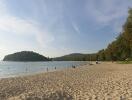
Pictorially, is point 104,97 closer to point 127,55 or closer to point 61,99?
point 61,99

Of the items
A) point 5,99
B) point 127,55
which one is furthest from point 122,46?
point 5,99

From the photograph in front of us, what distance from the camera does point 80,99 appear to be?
513 inches

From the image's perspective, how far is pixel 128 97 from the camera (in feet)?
41.0

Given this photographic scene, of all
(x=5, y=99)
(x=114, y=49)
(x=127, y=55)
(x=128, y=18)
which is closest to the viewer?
(x=5, y=99)

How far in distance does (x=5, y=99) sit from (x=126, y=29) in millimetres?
44608

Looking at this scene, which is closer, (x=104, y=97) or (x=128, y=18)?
(x=104, y=97)

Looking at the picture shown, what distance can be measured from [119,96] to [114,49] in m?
90.0

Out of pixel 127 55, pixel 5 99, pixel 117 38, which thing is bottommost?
pixel 5 99

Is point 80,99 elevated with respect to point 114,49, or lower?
lower

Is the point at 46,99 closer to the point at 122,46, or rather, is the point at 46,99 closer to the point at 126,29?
the point at 126,29

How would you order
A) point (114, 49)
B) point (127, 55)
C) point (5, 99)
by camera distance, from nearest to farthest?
point (5, 99) < point (127, 55) < point (114, 49)

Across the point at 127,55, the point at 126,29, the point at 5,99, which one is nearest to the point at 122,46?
the point at 127,55

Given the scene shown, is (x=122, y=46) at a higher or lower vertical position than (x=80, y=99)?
higher

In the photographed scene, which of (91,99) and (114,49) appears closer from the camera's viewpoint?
(91,99)
